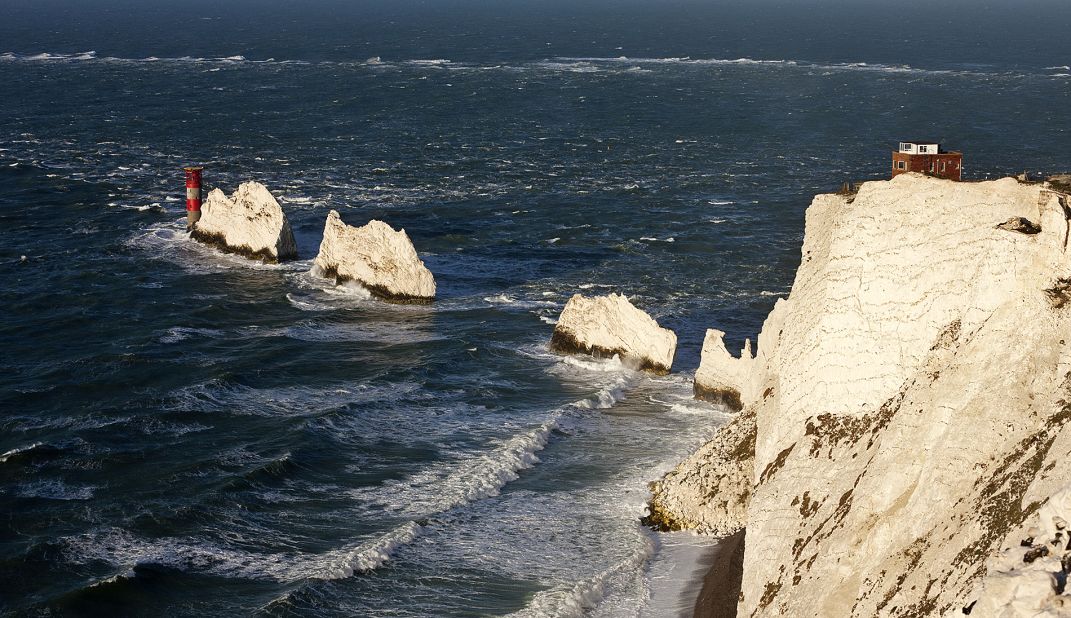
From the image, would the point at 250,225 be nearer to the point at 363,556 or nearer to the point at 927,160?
the point at 363,556

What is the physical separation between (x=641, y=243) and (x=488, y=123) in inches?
2213

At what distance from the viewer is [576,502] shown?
43.8m

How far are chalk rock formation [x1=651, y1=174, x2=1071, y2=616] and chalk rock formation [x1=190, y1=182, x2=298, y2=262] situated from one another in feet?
147

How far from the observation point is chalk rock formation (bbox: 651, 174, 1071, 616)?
26797mm

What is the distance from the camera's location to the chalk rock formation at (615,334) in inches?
2238

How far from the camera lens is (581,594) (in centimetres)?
3744

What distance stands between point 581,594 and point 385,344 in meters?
26.7

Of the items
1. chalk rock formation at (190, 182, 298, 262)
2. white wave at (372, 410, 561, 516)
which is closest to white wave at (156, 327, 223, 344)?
chalk rock formation at (190, 182, 298, 262)

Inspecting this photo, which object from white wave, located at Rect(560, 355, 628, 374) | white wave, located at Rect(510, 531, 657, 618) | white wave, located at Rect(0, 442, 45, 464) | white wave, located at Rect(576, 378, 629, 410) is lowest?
white wave, located at Rect(510, 531, 657, 618)

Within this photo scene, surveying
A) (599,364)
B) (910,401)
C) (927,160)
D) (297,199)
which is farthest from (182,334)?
(910,401)

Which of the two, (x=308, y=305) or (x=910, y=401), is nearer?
(x=910, y=401)

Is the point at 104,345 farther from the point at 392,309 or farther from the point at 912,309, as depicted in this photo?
the point at 912,309

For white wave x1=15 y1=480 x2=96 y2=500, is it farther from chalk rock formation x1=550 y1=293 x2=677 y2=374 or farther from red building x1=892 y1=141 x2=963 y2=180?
red building x1=892 y1=141 x2=963 y2=180

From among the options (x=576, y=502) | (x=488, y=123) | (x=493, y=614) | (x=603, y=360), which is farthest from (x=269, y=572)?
(x=488, y=123)
